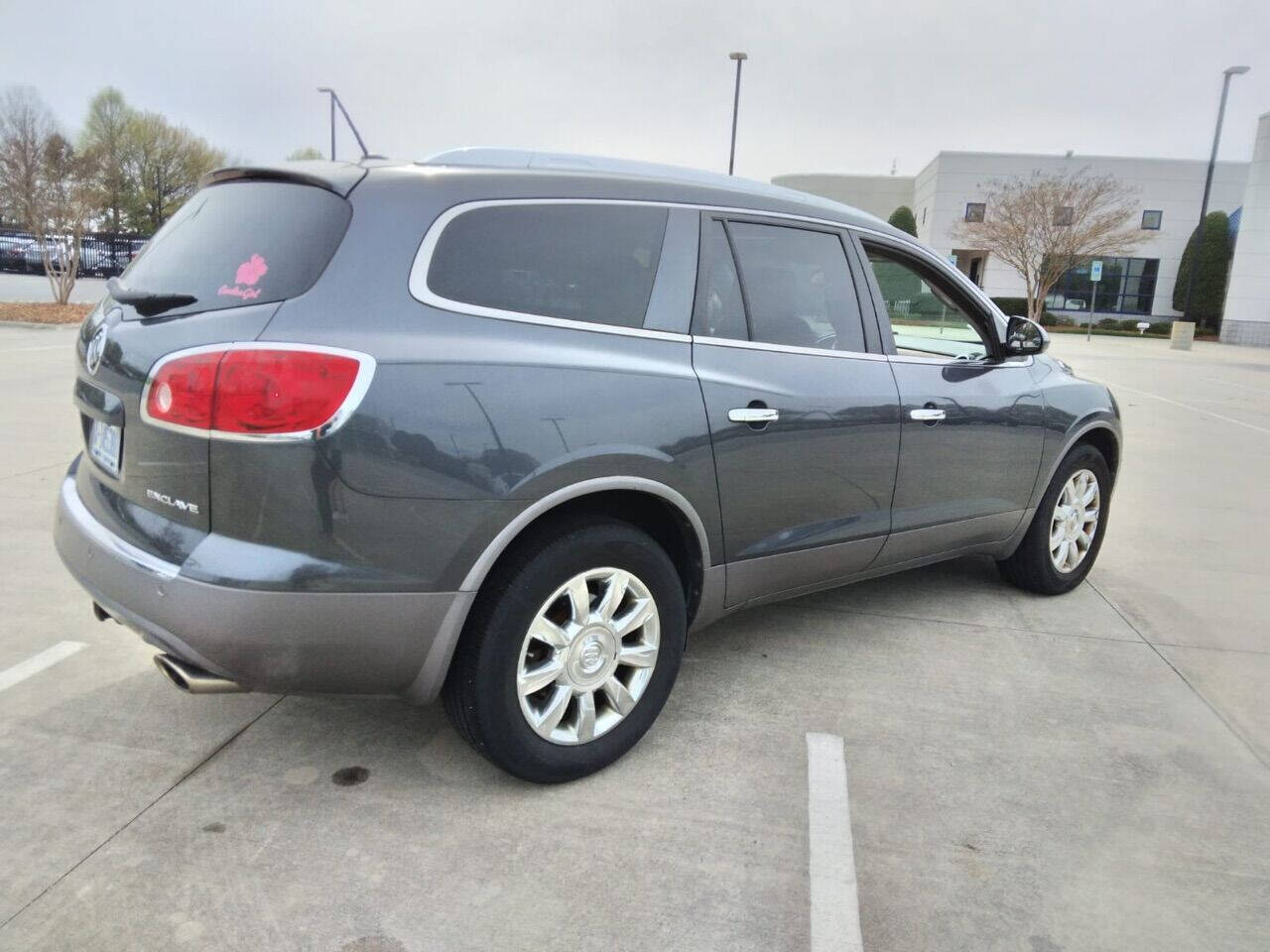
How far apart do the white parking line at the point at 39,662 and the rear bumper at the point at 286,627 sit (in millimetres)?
1085

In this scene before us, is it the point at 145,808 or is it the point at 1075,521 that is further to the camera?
the point at 1075,521

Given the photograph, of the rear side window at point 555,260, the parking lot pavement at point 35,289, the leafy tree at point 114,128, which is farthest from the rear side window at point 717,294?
the leafy tree at point 114,128

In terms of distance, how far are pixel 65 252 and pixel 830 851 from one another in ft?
79.6

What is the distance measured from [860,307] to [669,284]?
0.97 m

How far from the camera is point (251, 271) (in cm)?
243

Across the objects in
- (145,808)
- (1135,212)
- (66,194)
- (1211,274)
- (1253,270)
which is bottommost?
(145,808)

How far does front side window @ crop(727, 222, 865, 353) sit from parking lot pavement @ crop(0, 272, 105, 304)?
953 inches

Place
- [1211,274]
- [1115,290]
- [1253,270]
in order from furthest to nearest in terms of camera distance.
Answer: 1. [1115,290]
2. [1211,274]
3. [1253,270]

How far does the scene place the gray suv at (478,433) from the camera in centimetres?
223

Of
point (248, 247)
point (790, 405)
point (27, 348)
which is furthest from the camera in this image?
point (27, 348)

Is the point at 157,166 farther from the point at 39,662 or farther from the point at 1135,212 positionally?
the point at 39,662

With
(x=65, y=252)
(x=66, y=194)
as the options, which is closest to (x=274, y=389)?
(x=66, y=194)

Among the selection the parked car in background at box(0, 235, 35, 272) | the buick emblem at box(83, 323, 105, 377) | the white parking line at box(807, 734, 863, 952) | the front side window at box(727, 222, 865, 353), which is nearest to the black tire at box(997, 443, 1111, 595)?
the front side window at box(727, 222, 865, 353)

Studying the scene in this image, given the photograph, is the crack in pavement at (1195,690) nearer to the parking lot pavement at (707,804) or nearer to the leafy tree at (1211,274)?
the parking lot pavement at (707,804)
